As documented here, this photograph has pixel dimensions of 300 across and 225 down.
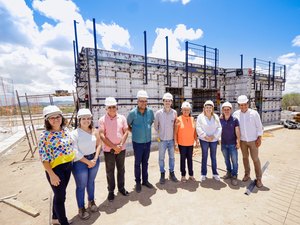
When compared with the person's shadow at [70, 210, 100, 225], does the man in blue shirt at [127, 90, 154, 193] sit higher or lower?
higher

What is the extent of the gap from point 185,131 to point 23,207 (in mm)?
3535

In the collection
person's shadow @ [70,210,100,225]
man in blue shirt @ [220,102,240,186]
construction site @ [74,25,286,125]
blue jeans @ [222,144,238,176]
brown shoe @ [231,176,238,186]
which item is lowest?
person's shadow @ [70,210,100,225]

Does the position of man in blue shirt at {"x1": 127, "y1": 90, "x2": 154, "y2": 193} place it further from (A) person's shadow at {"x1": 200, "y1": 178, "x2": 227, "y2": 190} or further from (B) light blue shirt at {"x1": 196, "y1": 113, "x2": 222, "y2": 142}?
(A) person's shadow at {"x1": 200, "y1": 178, "x2": 227, "y2": 190}

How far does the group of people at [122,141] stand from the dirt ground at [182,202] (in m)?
0.23

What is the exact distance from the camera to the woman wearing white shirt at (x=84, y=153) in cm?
254

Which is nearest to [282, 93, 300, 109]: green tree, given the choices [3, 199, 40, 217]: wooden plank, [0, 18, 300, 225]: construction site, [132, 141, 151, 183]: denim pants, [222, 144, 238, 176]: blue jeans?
A: [0, 18, 300, 225]: construction site

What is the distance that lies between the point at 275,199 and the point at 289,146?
528 cm

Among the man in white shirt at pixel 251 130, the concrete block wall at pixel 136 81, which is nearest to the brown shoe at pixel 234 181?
the man in white shirt at pixel 251 130

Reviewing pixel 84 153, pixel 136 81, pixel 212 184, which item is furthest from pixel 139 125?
pixel 136 81

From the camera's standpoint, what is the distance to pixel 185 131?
3.66 metres

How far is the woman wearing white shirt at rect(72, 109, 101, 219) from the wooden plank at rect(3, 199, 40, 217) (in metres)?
0.88

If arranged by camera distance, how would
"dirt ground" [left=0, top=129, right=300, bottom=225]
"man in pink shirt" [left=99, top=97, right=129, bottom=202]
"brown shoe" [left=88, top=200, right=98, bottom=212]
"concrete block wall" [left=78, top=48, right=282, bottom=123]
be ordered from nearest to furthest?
"dirt ground" [left=0, top=129, right=300, bottom=225]
"brown shoe" [left=88, top=200, right=98, bottom=212]
"man in pink shirt" [left=99, top=97, right=129, bottom=202]
"concrete block wall" [left=78, top=48, right=282, bottom=123]

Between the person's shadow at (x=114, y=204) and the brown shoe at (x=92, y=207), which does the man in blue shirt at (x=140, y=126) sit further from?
the brown shoe at (x=92, y=207)

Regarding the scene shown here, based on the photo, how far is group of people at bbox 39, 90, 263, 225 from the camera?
2271 mm
